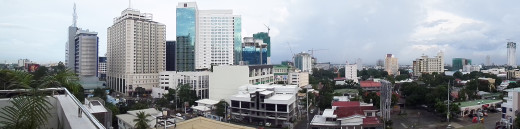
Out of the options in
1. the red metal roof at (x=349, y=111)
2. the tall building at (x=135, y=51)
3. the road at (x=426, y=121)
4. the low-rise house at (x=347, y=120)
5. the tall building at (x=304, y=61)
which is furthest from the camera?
the tall building at (x=304, y=61)

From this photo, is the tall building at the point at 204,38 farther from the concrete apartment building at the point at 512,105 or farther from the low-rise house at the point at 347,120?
the concrete apartment building at the point at 512,105

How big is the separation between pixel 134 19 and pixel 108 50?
8809 millimetres

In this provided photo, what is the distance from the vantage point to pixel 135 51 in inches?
1217

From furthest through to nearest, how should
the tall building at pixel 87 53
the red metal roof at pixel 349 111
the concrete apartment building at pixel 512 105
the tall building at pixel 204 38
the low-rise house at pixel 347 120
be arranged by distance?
the tall building at pixel 87 53 → the tall building at pixel 204 38 → the concrete apartment building at pixel 512 105 → the red metal roof at pixel 349 111 → the low-rise house at pixel 347 120

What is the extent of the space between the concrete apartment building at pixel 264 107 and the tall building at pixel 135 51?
679 inches

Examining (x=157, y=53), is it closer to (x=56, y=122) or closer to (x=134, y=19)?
(x=134, y=19)

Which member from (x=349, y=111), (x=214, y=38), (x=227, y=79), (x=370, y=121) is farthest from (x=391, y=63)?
(x=349, y=111)

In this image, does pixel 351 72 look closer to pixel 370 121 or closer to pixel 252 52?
pixel 252 52

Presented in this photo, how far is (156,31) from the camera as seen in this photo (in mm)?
33344

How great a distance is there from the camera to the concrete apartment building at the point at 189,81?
2430cm

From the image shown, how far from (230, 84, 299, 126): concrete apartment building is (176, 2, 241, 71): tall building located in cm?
1877

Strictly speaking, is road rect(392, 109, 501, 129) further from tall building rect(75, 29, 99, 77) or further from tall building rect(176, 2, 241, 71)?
tall building rect(75, 29, 99, 77)

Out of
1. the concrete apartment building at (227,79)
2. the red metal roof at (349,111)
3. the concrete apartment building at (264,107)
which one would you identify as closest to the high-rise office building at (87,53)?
the concrete apartment building at (227,79)

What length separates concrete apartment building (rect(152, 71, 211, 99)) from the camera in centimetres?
2430
